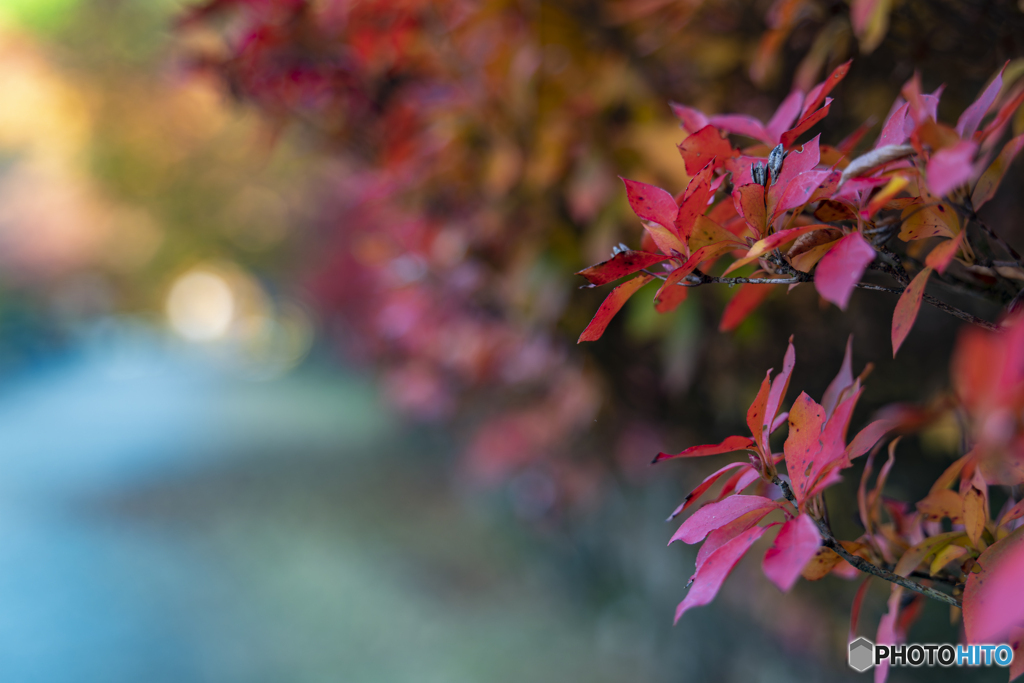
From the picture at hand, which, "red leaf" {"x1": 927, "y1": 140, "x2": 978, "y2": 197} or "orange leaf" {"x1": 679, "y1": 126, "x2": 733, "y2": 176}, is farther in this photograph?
"orange leaf" {"x1": 679, "y1": 126, "x2": 733, "y2": 176}

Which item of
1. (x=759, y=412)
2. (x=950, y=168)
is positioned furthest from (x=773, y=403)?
(x=950, y=168)

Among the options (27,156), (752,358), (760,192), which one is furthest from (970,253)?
(27,156)

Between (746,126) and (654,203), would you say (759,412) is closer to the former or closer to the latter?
(654,203)

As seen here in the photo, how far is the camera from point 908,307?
1.55 ft

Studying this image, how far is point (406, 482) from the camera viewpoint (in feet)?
15.0

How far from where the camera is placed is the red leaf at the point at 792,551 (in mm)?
394

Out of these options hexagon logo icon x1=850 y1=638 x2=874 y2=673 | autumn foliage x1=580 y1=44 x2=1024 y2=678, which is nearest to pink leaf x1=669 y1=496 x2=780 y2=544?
autumn foliage x1=580 y1=44 x2=1024 y2=678

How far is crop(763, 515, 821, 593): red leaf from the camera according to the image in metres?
0.39

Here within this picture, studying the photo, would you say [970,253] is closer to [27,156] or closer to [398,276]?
[398,276]

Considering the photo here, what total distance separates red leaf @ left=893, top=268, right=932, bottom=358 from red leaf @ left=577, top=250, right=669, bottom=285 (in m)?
0.17

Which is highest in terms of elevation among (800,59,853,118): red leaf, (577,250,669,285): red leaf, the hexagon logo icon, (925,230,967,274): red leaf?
(800,59,853,118): red leaf

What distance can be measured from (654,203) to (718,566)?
0.28m

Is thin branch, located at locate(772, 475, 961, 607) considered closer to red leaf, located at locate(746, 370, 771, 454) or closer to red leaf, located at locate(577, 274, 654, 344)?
red leaf, located at locate(746, 370, 771, 454)

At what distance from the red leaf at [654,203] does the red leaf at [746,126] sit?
179 mm
